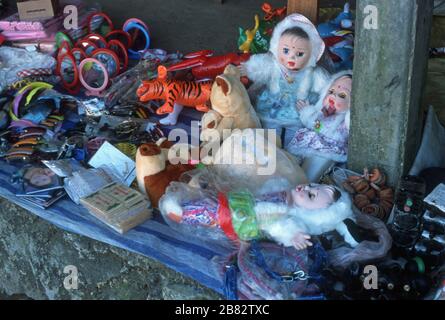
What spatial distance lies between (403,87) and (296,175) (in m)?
0.62

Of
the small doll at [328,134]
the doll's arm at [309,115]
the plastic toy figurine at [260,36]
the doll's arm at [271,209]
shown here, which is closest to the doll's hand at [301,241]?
the doll's arm at [271,209]

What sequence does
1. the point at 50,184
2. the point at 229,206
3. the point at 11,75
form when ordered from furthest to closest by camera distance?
the point at 11,75 → the point at 50,184 → the point at 229,206

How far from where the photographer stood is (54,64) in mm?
4223

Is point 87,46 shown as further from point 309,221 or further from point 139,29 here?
point 309,221

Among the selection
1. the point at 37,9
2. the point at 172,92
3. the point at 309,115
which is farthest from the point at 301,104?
the point at 37,9

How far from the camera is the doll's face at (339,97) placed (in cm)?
304

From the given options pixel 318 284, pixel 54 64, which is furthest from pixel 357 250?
pixel 54 64

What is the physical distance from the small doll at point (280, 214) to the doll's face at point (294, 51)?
96cm

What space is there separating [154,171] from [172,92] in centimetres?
76

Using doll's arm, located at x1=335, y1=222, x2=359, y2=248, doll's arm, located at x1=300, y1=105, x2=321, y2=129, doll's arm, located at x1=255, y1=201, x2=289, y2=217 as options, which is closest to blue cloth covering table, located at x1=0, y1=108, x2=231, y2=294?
doll's arm, located at x1=255, y1=201, x2=289, y2=217

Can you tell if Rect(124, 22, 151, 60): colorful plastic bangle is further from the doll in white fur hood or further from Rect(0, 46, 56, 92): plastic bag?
the doll in white fur hood

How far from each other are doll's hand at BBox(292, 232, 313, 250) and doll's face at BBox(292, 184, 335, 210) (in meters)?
0.12

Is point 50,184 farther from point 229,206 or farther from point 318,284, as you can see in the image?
point 318,284

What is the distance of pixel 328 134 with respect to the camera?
3.09m
